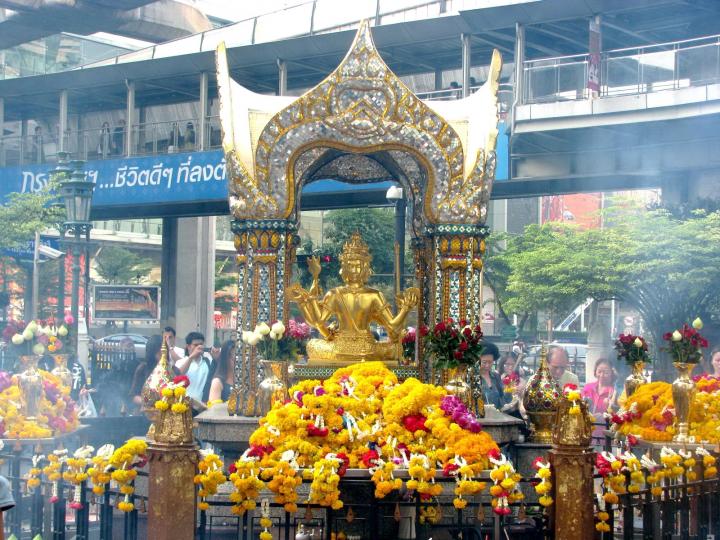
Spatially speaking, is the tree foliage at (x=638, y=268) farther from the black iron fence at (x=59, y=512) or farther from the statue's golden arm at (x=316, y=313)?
the black iron fence at (x=59, y=512)

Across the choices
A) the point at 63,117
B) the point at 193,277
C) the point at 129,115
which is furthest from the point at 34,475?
the point at 193,277

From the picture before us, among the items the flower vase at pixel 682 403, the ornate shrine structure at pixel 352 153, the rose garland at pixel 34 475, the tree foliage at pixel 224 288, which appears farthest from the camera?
the tree foliage at pixel 224 288

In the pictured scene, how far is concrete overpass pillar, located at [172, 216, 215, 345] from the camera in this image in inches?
1588

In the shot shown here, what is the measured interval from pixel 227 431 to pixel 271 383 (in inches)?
31.0

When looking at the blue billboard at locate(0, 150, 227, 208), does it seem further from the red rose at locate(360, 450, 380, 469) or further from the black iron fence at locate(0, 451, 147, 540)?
the red rose at locate(360, 450, 380, 469)

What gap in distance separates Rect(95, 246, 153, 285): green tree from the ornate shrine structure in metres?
48.2

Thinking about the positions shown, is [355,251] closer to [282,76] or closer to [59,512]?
[59,512]

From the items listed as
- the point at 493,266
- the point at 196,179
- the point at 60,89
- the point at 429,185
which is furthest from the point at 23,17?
the point at 429,185

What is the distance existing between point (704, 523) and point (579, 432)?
268 cm

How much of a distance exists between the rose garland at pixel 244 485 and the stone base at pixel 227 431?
13.6 ft

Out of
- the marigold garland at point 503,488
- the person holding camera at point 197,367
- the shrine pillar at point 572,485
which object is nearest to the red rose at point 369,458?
the marigold garland at point 503,488

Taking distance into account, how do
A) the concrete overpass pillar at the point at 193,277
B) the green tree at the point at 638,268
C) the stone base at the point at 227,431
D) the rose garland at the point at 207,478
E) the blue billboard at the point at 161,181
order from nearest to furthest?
the rose garland at the point at 207,478 < the stone base at the point at 227,431 < the green tree at the point at 638,268 < the blue billboard at the point at 161,181 < the concrete overpass pillar at the point at 193,277

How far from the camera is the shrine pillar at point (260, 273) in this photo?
14.9m

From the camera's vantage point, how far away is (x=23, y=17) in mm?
37156
